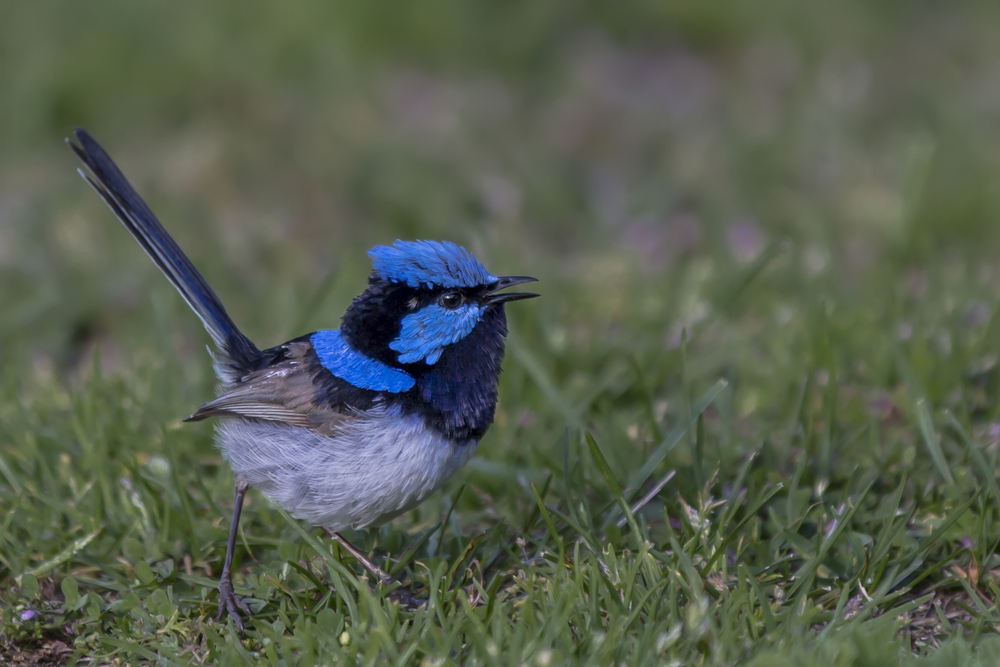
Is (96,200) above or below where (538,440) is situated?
above

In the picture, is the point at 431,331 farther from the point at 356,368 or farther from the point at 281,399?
the point at 281,399

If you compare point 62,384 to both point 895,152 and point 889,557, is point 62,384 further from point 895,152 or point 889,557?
point 895,152

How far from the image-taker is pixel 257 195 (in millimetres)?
6918

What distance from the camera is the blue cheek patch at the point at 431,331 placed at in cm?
352

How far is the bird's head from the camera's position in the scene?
3.48 metres

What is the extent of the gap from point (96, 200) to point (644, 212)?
11.3 ft

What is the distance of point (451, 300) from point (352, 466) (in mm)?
622

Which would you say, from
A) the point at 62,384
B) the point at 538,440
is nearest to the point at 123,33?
the point at 62,384

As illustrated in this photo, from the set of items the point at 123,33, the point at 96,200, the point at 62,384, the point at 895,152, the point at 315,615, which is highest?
the point at 123,33

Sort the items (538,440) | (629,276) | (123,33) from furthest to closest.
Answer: (123,33) < (629,276) < (538,440)

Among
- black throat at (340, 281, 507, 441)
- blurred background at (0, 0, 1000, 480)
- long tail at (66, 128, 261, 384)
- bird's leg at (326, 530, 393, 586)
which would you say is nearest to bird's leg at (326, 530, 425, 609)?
bird's leg at (326, 530, 393, 586)

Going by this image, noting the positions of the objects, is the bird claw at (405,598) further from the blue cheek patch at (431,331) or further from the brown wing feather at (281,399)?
the blue cheek patch at (431,331)

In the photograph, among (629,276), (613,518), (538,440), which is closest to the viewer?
(613,518)

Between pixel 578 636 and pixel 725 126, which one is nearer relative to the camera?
pixel 578 636
